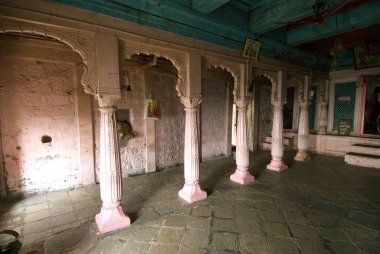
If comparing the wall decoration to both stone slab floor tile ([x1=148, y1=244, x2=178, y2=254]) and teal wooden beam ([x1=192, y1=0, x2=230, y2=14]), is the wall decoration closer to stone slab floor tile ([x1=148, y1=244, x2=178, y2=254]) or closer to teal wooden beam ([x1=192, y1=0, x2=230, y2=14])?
teal wooden beam ([x1=192, y1=0, x2=230, y2=14])

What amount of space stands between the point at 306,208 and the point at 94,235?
13.3ft

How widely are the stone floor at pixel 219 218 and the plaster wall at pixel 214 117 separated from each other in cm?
231

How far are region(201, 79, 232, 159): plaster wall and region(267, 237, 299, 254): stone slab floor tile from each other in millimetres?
4831

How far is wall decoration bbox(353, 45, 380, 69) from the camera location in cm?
707

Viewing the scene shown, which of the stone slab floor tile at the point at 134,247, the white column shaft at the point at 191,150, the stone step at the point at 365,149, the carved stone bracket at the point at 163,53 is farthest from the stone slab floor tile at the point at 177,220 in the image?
the stone step at the point at 365,149

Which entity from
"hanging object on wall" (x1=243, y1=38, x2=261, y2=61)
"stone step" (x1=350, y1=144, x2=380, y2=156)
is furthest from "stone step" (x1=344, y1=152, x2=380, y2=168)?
"hanging object on wall" (x1=243, y1=38, x2=261, y2=61)

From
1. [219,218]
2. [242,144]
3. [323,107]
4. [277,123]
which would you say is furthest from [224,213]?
[323,107]

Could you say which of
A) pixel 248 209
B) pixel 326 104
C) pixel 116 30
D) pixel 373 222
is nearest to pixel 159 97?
pixel 116 30

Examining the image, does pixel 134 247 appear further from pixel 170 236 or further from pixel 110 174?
pixel 110 174

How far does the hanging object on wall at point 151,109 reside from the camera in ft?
20.1

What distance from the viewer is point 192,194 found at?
4484 millimetres

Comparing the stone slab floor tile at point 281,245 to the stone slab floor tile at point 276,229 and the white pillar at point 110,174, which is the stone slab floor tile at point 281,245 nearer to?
the stone slab floor tile at point 276,229

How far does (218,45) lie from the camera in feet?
15.2

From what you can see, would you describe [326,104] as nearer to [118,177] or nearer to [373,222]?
[373,222]
